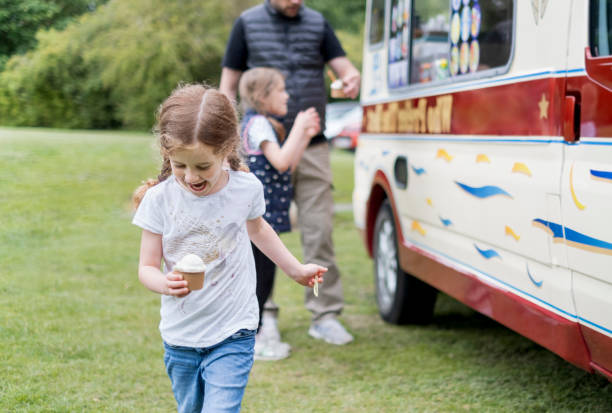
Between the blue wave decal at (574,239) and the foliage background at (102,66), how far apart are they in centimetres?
316

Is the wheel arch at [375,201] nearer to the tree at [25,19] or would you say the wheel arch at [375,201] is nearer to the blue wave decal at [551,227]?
the blue wave decal at [551,227]

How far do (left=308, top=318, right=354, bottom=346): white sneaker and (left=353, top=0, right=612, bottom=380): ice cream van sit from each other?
0.48 m

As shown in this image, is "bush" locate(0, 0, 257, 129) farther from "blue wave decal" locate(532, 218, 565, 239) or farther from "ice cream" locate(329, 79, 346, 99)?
"blue wave decal" locate(532, 218, 565, 239)

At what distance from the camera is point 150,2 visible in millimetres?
6320

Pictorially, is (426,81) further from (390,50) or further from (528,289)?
(528,289)

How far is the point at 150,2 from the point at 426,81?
2.82 metres

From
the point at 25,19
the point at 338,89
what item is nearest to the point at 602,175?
the point at 338,89

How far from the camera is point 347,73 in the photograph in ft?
15.9

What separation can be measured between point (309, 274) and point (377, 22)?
3294 mm

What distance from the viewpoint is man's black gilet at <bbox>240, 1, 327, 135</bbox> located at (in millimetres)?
4645

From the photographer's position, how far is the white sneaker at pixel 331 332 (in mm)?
4703

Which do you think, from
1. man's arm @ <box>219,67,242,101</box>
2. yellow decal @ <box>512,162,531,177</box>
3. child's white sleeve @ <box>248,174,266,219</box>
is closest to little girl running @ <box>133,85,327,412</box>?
child's white sleeve @ <box>248,174,266,219</box>

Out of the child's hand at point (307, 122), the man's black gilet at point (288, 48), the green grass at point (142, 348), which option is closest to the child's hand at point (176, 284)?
the green grass at point (142, 348)

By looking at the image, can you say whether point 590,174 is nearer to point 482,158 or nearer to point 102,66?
point 482,158
